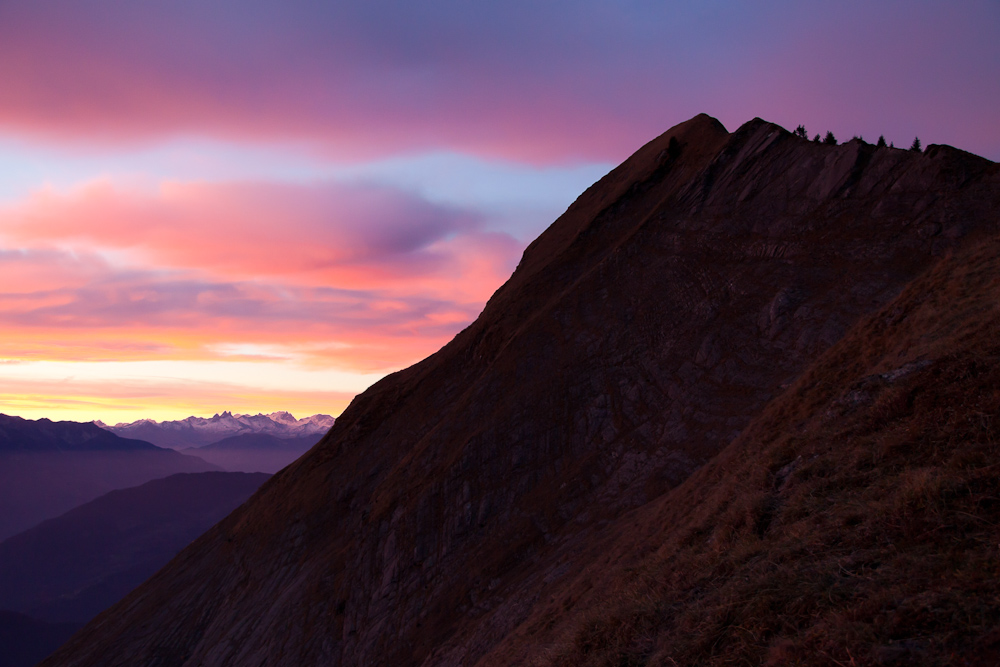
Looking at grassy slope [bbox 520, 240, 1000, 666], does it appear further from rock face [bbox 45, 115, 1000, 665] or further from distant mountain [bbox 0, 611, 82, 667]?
distant mountain [bbox 0, 611, 82, 667]

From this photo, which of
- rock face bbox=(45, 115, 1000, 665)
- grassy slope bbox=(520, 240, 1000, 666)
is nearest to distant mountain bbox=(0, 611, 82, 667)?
rock face bbox=(45, 115, 1000, 665)

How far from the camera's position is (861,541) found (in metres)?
8.09

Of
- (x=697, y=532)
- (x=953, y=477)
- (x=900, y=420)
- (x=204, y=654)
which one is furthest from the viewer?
(x=204, y=654)

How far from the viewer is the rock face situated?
29688 millimetres

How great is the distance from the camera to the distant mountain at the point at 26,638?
522 feet

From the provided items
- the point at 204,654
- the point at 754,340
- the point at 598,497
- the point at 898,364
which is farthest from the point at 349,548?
the point at 898,364

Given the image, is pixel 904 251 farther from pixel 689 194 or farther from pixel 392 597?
pixel 392 597

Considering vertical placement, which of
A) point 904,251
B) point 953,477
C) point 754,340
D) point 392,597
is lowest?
point 392,597

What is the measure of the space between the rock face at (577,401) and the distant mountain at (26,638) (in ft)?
511

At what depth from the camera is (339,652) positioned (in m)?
33.1

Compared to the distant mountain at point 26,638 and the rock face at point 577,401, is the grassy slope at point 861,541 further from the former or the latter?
the distant mountain at point 26,638

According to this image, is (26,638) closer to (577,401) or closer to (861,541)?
(577,401)

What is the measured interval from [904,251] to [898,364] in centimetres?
2189

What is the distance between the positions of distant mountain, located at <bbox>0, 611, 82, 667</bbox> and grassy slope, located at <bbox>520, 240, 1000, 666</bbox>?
205712mm
